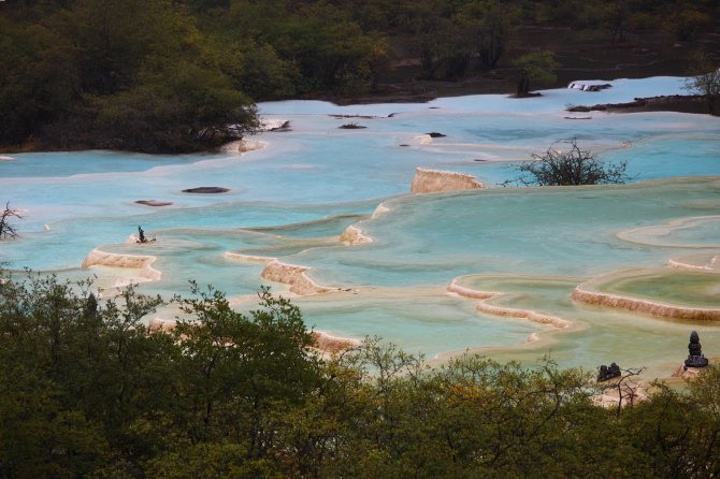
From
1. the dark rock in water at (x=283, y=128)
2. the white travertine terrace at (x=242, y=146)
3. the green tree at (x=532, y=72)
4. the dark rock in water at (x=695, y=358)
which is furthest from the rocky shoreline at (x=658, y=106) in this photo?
the dark rock in water at (x=695, y=358)

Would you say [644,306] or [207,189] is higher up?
[644,306]

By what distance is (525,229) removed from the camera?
15.0 m

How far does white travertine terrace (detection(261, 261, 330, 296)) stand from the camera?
12570 millimetres

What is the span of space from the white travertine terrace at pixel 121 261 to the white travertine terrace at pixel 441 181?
232 inches

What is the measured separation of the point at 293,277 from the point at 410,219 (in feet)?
10.4

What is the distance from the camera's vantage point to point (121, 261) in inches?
586

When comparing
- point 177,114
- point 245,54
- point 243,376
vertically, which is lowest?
point 243,376

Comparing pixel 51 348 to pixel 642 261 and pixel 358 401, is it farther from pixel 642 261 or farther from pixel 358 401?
pixel 642 261

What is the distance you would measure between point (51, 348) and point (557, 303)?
542 cm

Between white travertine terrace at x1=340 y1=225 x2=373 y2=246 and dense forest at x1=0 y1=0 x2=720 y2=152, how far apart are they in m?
A: 11.9

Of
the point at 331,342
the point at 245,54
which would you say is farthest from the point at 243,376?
the point at 245,54

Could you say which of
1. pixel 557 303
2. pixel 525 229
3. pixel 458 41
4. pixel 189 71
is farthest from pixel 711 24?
pixel 557 303

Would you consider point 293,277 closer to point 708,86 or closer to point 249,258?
point 249,258

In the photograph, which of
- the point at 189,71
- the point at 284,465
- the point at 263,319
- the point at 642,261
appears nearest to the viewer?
the point at 284,465
